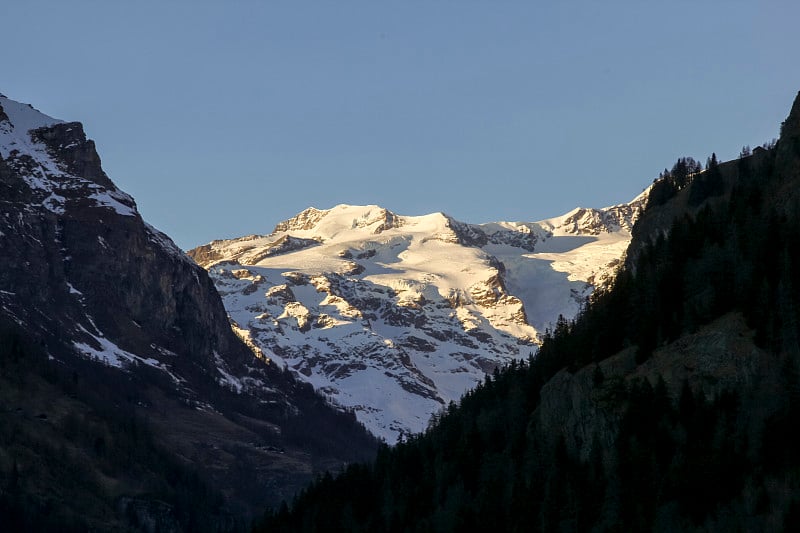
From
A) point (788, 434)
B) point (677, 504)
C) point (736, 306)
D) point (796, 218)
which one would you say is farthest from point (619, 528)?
point (796, 218)

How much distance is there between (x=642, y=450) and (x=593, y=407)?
13.2 m

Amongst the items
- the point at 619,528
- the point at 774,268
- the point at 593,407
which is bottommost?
the point at 619,528

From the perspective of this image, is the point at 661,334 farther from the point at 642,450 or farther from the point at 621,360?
the point at 642,450

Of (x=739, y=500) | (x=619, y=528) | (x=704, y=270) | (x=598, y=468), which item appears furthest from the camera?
(x=704, y=270)

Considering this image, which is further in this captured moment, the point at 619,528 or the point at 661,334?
the point at 661,334

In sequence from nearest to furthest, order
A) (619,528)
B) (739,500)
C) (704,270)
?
1. (739,500)
2. (619,528)
3. (704,270)

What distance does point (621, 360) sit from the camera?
193 meters

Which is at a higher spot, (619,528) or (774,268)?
(774,268)

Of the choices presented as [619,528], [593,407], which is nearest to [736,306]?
[593,407]

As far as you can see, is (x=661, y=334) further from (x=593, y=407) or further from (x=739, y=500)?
(x=739, y=500)

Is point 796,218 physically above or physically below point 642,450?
above

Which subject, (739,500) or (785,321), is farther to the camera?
(785,321)

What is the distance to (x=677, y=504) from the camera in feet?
545

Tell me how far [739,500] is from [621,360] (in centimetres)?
3644
